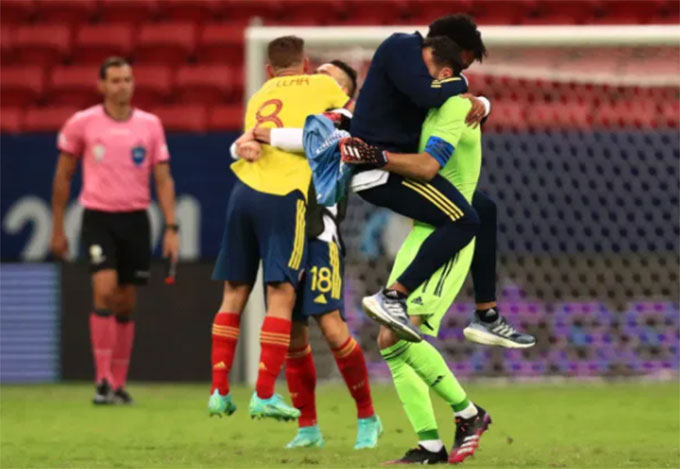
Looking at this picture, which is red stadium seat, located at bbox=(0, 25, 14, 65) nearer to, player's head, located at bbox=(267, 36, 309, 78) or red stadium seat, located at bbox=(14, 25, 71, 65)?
red stadium seat, located at bbox=(14, 25, 71, 65)

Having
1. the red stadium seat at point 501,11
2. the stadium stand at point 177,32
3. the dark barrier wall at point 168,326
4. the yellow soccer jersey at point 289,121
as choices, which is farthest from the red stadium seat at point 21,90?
the yellow soccer jersey at point 289,121

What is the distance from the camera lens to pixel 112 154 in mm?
8570

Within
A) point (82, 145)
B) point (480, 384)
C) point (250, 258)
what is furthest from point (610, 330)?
point (250, 258)

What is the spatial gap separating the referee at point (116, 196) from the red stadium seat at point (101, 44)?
141 inches

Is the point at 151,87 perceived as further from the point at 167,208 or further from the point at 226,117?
the point at 167,208

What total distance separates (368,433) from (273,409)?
594 mm

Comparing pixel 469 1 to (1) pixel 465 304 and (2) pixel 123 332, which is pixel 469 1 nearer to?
(1) pixel 465 304

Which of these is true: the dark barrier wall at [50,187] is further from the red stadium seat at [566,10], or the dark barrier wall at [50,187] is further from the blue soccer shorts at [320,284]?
the blue soccer shorts at [320,284]

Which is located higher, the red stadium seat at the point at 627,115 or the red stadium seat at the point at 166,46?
the red stadium seat at the point at 166,46

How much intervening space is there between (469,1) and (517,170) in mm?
2807

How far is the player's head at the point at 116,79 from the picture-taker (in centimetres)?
854

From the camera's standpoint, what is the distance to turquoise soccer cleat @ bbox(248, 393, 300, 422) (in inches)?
219

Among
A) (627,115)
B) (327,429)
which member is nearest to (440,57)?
(327,429)

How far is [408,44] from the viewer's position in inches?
208
